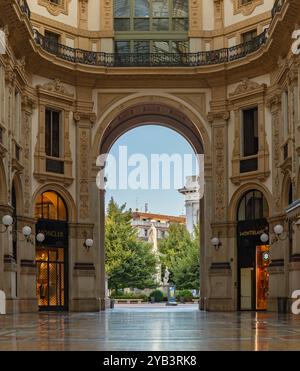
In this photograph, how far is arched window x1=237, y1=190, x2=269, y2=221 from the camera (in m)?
39.2

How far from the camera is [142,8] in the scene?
42.6m

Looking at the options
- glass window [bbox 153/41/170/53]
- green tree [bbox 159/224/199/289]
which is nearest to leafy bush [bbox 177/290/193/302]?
green tree [bbox 159/224/199/289]

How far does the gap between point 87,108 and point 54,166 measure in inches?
132

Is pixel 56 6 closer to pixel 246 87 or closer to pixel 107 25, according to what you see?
pixel 107 25

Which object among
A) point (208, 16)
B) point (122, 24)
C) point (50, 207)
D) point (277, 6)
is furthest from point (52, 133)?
point (277, 6)

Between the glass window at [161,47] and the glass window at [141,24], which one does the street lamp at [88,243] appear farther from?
the glass window at [141,24]

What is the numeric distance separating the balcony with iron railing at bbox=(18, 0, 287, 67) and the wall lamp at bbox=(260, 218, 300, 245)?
851 cm

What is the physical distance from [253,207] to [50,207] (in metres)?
9.38

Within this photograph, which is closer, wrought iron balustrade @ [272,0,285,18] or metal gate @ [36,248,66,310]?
wrought iron balustrade @ [272,0,285,18]

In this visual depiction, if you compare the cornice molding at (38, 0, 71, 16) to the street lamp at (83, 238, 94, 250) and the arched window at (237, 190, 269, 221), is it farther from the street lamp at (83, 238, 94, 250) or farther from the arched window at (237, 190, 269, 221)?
the arched window at (237, 190, 269, 221)

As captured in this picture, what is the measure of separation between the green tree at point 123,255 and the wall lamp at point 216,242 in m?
33.5

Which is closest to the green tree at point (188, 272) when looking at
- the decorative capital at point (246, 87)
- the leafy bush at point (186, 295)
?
the leafy bush at point (186, 295)

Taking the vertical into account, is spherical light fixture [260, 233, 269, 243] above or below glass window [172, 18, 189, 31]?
below

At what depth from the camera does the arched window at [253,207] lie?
129 feet
